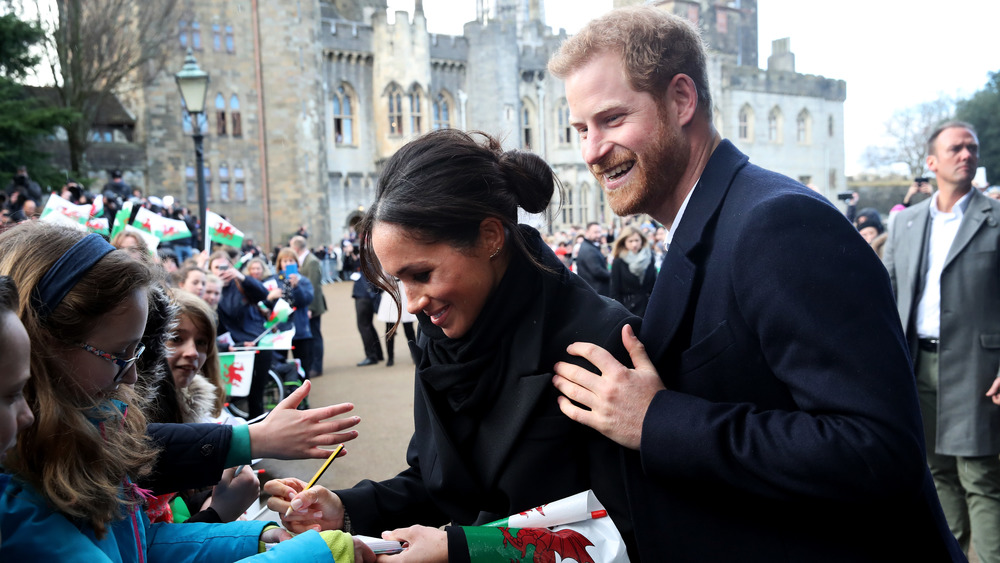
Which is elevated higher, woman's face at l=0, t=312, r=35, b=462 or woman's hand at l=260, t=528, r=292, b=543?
woman's face at l=0, t=312, r=35, b=462

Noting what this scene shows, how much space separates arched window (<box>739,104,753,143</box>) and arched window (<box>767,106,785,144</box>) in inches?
64.7

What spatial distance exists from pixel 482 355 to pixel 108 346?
0.87m

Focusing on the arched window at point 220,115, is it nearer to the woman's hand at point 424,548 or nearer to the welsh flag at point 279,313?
the welsh flag at point 279,313

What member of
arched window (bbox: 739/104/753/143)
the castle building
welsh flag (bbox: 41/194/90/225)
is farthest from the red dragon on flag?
arched window (bbox: 739/104/753/143)

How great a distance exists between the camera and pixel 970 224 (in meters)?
4.20

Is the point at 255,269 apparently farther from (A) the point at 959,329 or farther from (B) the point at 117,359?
(B) the point at 117,359

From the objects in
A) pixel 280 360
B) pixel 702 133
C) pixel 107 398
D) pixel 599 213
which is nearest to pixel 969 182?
pixel 702 133

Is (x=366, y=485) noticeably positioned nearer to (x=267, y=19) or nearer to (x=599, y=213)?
(x=267, y=19)

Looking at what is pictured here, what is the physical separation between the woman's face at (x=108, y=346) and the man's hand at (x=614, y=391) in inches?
39.5

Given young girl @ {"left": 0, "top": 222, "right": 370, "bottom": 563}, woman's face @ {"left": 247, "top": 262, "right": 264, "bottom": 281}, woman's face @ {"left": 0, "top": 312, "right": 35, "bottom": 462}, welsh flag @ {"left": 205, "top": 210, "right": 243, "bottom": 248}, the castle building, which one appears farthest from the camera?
Answer: the castle building

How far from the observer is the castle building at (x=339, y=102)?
31.3 metres

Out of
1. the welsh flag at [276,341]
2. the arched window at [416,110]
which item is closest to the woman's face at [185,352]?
the welsh flag at [276,341]

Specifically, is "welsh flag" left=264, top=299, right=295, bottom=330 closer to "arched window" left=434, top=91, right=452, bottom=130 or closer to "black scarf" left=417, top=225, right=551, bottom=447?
"black scarf" left=417, top=225, right=551, bottom=447

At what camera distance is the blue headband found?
5.45 feet
